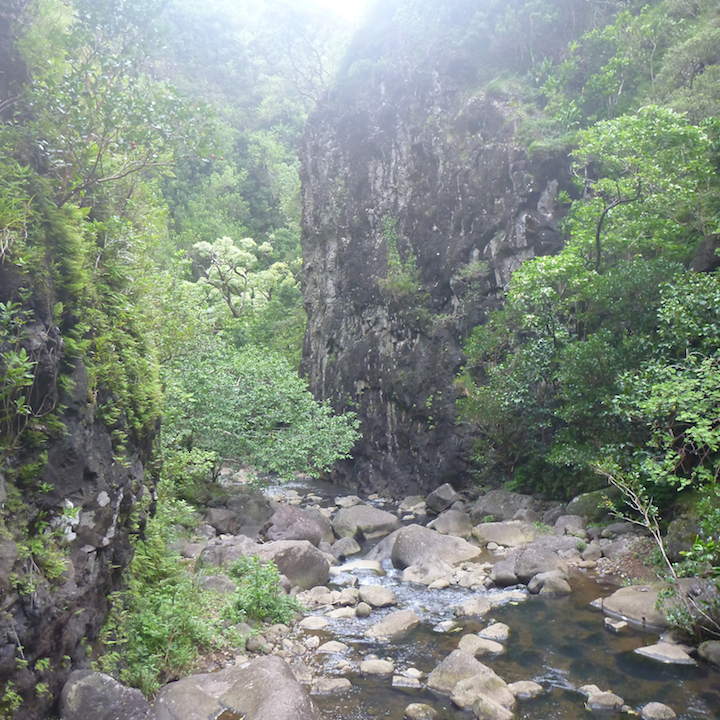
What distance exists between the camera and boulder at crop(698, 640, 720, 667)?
723 cm

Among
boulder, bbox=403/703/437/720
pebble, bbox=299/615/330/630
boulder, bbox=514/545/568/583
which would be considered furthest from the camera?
boulder, bbox=514/545/568/583

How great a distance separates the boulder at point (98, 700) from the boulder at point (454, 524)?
438 inches

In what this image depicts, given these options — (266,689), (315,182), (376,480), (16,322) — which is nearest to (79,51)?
(16,322)

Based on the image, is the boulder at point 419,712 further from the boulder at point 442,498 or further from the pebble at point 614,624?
the boulder at point 442,498

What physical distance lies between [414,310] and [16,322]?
19091 mm

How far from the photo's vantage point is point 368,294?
25.7 meters

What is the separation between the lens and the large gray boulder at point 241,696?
18.5ft

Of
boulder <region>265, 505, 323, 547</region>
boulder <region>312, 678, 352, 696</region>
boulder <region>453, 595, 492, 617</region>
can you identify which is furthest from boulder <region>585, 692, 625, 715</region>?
boulder <region>265, 505, 323, 547</region>

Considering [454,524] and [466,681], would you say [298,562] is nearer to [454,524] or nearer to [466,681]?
[466,681]

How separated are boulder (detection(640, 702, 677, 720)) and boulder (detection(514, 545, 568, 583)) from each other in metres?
4.71

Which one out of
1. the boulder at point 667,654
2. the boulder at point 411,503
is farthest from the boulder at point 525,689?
the boulder at point 411,503

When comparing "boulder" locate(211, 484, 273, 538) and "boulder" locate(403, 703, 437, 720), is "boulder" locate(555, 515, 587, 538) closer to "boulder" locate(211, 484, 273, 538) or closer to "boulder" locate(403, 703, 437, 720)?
"boulder" locate(211, 484, 273, 538)

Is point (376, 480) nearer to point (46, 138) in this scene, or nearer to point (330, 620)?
point (330, 620)

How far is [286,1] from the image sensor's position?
63125 mm
